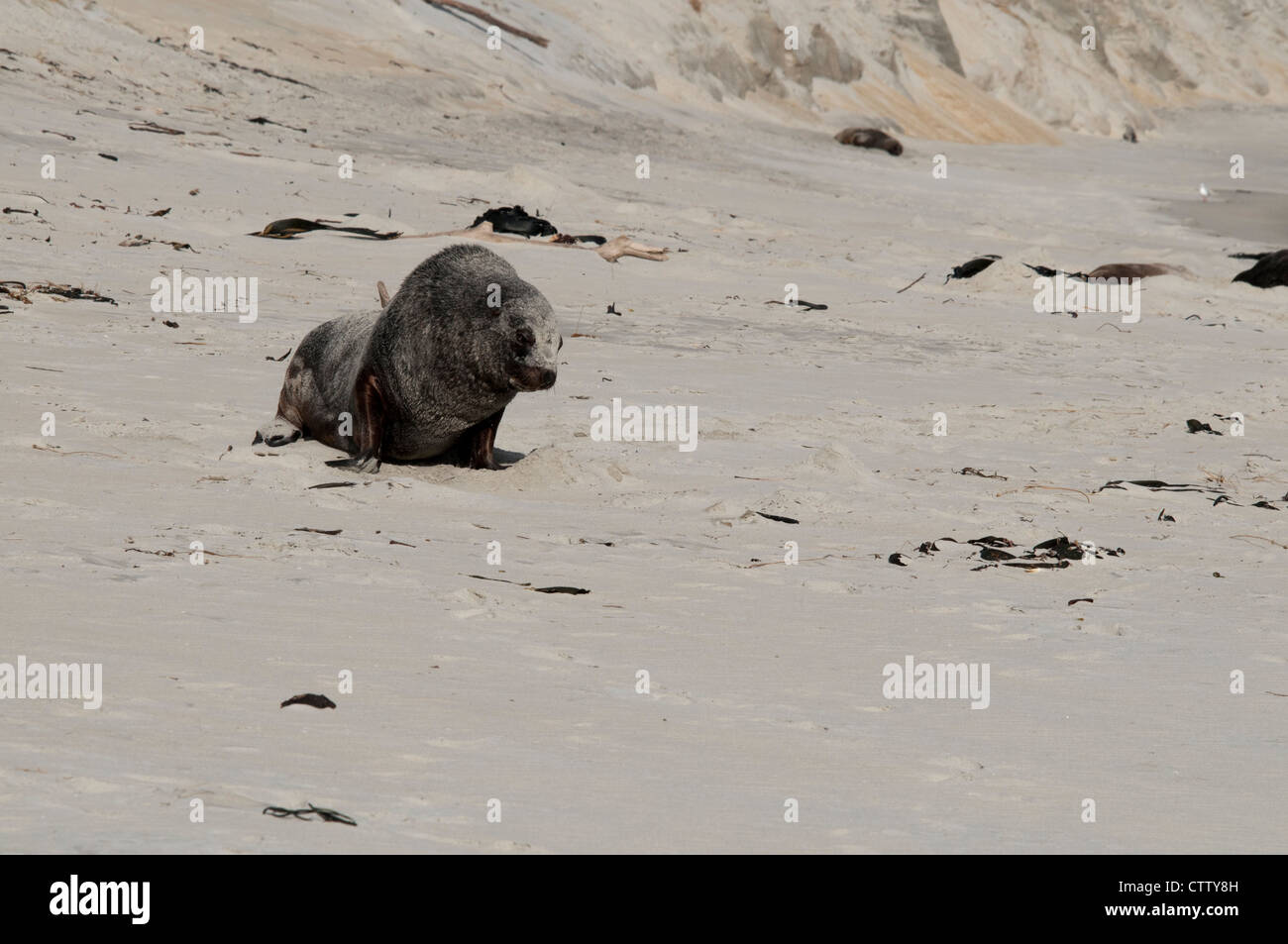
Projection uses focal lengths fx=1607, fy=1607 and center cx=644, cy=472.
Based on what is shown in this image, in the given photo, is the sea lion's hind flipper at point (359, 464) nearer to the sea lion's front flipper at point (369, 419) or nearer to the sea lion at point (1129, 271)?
the sea lion's front flipper at point (369, 419)

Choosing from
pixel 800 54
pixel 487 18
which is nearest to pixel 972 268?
pixel 487 18

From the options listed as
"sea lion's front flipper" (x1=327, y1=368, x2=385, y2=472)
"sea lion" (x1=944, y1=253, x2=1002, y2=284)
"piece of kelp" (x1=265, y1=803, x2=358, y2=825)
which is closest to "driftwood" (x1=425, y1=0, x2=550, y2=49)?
"sea lion" (x1=944, y1=253, x2=1002, y2=284)

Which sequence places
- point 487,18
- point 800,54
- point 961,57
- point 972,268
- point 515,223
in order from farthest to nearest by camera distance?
point 961,57 < point 800,54 < point 487,18 < point 972,268 < point 515,223

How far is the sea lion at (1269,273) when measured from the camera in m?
19.2

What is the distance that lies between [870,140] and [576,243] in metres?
18.5

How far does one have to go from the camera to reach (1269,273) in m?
19.4

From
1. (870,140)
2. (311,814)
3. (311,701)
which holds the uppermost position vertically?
(870,140)

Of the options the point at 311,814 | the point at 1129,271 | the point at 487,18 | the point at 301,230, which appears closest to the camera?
the point at 311,814

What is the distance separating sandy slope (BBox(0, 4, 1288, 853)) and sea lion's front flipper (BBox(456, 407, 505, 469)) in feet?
0.52

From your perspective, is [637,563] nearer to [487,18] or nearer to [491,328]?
[491,328]

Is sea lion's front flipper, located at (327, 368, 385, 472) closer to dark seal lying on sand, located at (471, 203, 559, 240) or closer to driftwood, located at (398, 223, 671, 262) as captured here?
driftwood, located at (398, 223, 671, 262)

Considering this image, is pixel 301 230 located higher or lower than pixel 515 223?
lower
